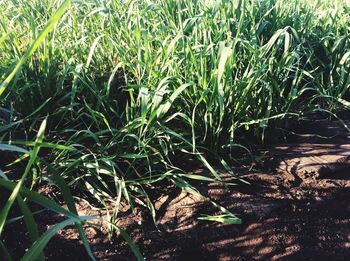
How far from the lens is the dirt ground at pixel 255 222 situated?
1.53 m

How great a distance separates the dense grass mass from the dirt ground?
8 centimetres

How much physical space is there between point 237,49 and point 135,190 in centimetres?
84

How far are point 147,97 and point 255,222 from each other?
0.56 meters

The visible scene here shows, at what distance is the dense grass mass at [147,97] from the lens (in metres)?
1.65

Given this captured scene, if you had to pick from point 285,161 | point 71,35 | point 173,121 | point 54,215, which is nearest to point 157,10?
point 71,35

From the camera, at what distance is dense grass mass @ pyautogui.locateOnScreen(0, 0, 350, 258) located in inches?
65.2

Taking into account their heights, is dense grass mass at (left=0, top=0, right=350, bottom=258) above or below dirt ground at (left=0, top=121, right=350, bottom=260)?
above

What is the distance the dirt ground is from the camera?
1531mm

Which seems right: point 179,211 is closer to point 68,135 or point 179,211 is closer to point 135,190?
point 135,190

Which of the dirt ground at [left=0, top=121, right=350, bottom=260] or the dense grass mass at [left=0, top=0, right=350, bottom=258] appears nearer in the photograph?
the dirt ground at [left=0, top=121, right=350, bottom=260]

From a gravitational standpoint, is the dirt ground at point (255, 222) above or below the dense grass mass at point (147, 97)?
below

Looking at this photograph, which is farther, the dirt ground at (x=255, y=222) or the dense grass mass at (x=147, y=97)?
the dense grass mass at (x=147, y=97)

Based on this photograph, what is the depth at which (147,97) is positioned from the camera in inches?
64.6

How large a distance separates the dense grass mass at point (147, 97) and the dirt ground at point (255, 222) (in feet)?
0.26
